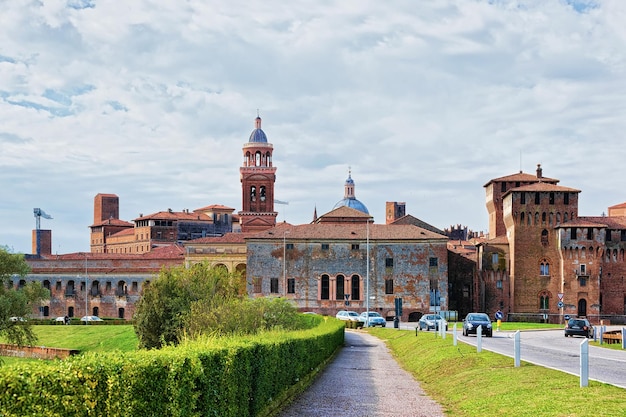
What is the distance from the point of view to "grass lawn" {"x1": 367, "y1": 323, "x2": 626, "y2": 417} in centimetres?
1992

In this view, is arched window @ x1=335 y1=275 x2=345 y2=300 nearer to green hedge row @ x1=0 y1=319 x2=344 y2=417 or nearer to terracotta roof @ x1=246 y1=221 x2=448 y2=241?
terracotta roof @ x1=246 y1=221 x2=448 y2=241

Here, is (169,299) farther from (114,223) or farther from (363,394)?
(114,223)

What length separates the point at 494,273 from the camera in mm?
98688

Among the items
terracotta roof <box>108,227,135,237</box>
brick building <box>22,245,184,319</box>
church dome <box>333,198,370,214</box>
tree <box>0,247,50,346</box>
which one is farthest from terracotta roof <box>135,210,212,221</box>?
tree <box>0,247,50,346</box>

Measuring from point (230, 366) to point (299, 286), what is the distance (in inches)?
3144

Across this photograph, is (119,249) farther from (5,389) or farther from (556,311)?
(5,389)

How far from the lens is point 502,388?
2455 centimetres

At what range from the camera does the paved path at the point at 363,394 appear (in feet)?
78.5

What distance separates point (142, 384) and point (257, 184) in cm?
12998

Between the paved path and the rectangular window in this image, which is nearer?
the paved path

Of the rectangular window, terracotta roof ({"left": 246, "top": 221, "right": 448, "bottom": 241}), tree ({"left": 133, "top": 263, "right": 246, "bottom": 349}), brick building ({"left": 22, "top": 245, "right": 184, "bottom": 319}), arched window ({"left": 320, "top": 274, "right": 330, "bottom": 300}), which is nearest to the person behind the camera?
tree ({"left": 133, "top": 263, "right": 246, "bottom": 349})

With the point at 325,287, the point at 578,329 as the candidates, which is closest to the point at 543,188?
the point at 325,287

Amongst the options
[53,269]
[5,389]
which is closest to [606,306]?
[53,269]

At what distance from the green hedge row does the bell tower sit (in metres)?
120
